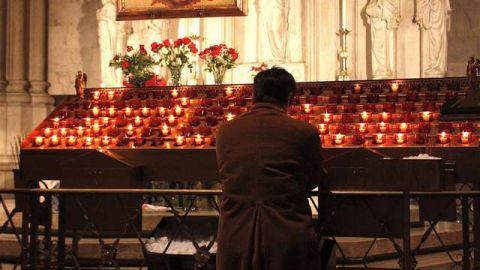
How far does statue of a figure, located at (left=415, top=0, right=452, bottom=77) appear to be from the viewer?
1495cm

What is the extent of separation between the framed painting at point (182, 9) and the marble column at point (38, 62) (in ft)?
19.4

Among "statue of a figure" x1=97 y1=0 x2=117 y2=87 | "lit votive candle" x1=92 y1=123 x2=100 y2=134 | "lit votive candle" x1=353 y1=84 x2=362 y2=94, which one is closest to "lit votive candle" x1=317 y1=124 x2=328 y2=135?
"lit votive candle" x1=353 y1=84 x2=362 y2=94

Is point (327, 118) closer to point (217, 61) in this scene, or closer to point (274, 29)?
point (217, 61)

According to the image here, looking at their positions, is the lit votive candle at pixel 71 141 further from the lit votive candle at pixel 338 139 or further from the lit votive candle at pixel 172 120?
the lit votive candle at pixel 338 139

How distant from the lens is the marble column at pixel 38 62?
688 inches

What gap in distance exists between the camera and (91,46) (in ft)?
59.2

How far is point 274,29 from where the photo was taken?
15156 mm

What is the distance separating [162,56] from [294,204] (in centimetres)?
913

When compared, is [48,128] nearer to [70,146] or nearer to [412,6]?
[70,146]

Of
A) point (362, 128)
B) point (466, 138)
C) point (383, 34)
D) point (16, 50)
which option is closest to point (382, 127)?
point (362, 128)

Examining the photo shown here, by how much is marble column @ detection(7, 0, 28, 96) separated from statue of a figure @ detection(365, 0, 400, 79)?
7072 mm

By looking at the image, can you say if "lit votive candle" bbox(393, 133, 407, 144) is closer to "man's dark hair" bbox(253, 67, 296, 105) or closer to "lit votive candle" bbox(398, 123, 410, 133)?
"lit votive candle" bbox(398, 123, 410, 133)

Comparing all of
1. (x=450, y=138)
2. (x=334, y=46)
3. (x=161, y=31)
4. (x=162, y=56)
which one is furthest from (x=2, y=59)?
(x=450, y=138)

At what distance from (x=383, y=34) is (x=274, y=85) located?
1100cm
